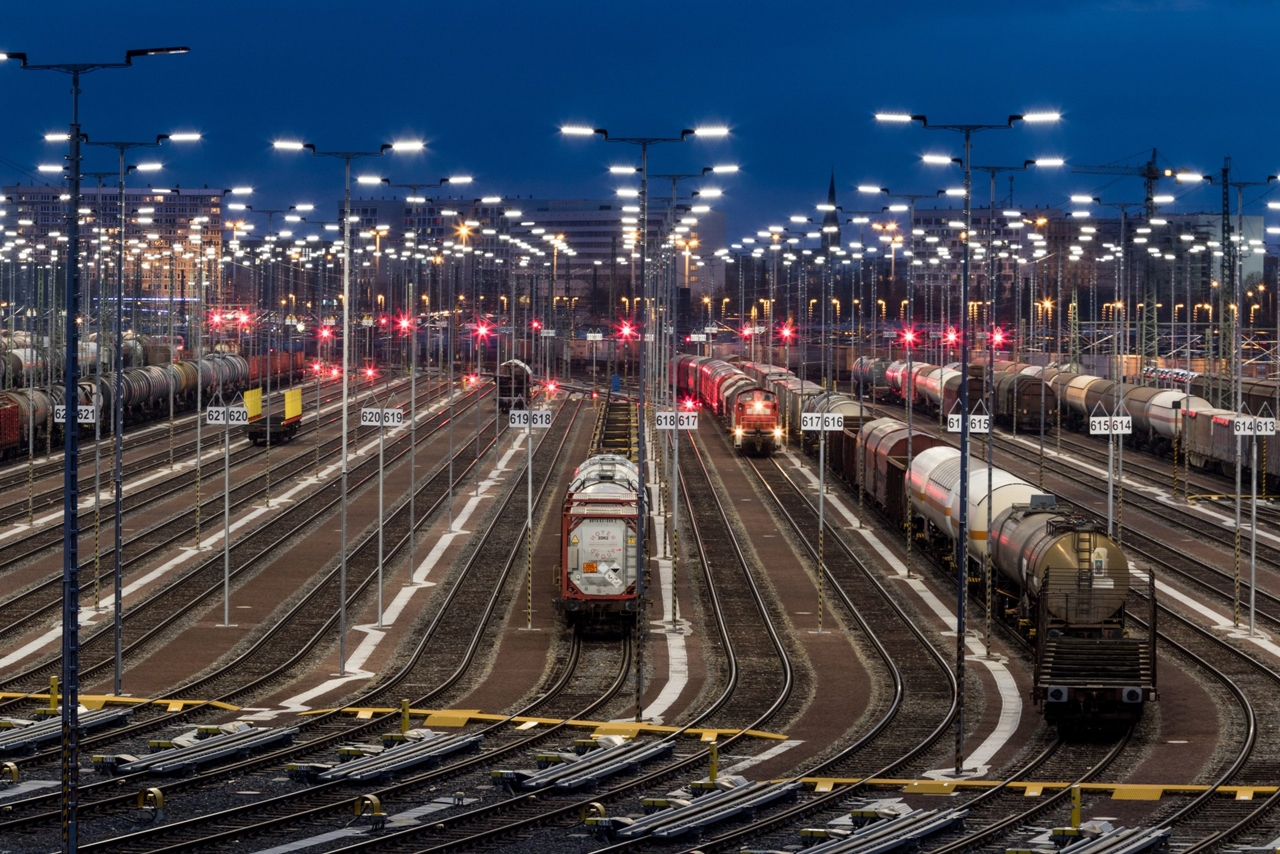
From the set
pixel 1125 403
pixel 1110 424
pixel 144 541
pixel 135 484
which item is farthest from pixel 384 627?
pixel 1125 403

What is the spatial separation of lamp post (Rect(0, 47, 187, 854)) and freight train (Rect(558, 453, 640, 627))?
61.1 feet

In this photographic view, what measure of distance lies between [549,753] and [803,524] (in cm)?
3234

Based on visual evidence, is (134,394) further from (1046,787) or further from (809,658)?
(1046,787)

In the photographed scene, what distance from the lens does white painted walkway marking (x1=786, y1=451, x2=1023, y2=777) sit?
2888 centimetres

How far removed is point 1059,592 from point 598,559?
11151mm

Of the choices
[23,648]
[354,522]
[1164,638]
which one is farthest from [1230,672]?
[354,522]

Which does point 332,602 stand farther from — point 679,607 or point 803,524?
point 803,524

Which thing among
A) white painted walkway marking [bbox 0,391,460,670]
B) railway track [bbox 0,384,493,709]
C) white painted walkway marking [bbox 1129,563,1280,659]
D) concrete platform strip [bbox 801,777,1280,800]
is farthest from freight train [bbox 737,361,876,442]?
concrete platform strip [bbox 801,777,1280,800]

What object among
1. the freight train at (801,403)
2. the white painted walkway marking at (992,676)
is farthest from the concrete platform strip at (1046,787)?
the freight train at (801,403)

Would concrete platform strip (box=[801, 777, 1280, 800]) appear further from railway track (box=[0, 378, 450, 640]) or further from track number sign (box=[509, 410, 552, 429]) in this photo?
railway track (box=[0, 378, 450, 640])

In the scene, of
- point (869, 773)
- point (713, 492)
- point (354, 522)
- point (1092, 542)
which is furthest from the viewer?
point (713, 492)

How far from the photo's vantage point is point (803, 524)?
59688mm

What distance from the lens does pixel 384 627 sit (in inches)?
1635

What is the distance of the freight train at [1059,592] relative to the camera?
29.9 m
